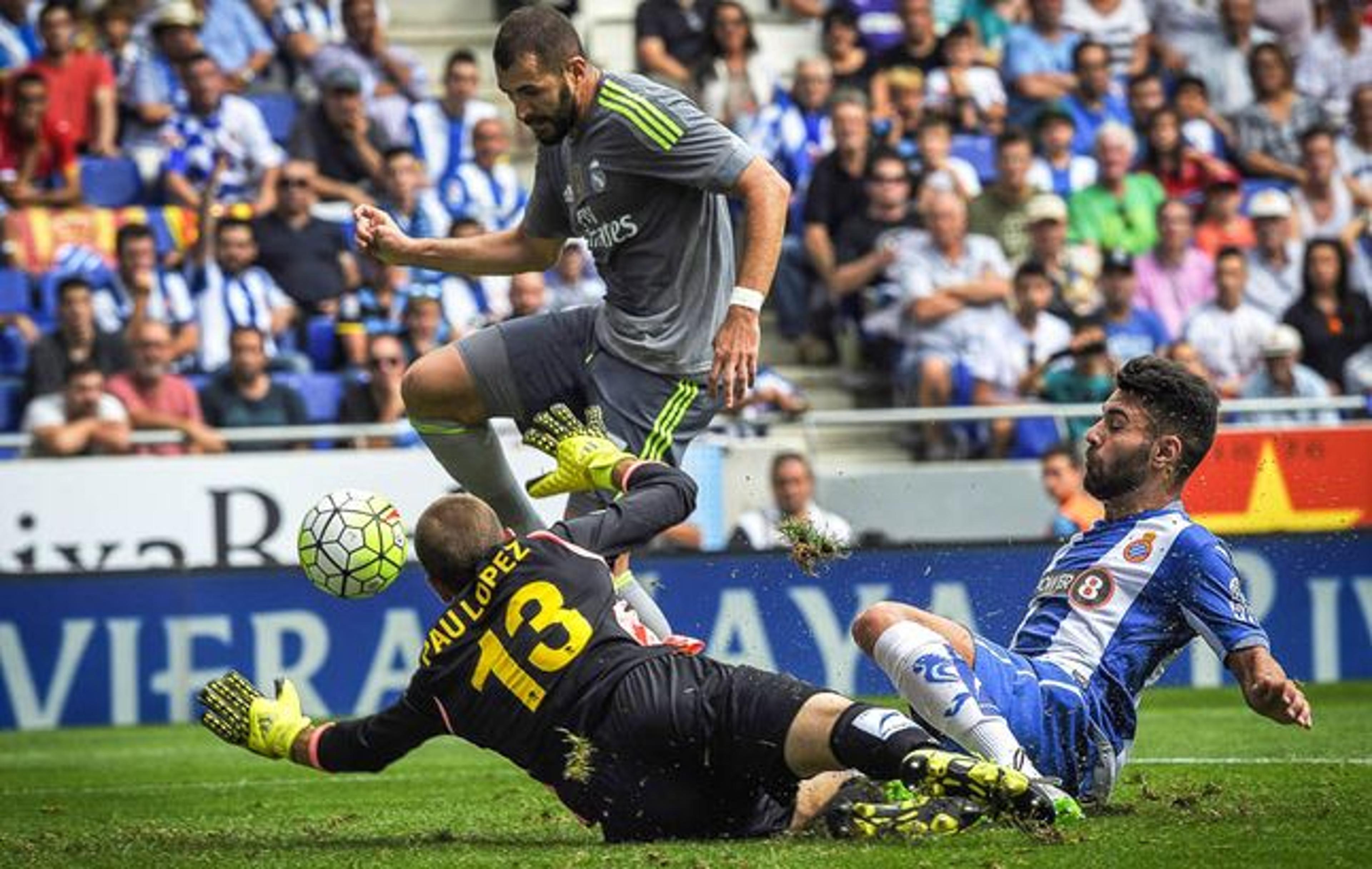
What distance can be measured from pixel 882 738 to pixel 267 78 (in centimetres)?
1264

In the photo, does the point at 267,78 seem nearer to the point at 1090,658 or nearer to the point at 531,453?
the point at 531,453

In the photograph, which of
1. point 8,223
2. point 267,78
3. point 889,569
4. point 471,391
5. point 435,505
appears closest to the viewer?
point 435,505

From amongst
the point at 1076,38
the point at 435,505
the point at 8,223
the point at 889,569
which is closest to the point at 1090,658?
the point at 435,505

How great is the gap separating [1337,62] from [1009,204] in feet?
14.4

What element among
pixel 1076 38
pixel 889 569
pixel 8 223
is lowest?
pixel 889 569

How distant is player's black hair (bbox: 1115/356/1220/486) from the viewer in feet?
27.1

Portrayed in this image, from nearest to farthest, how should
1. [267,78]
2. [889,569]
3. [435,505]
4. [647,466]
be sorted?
[435,505], [647,466], [889,569], [267,78]

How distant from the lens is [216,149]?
17.8 m

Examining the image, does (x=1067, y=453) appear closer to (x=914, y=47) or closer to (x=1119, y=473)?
(x=914, y=47)

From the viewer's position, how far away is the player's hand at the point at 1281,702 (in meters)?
7.64

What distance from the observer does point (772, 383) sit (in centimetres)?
1670

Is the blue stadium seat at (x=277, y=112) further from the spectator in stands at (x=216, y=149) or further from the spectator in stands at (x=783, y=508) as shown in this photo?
the spectator in stands at (x=783, y=508)

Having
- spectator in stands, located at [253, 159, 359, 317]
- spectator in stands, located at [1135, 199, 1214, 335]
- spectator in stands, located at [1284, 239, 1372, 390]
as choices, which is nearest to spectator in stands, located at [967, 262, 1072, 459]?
spectator in stands, located at [1135, 199, 1214, 335]

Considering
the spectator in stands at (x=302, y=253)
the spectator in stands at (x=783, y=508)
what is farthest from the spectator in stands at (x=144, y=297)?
the spectator in stands at (x=783, y=508)
